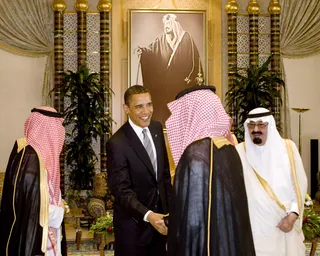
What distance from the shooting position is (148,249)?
368 centimetres

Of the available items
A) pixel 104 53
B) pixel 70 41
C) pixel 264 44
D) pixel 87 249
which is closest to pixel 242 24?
pixel 264 44

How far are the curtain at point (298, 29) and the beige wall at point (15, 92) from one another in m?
4.16

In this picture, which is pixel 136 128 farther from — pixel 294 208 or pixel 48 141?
pixel 294 208

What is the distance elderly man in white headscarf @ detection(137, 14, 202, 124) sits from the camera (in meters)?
9.78

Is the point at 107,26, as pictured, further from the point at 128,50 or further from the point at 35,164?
the point at 35,164

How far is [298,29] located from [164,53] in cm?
→ 236

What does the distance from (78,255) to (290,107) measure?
4964 millimetres

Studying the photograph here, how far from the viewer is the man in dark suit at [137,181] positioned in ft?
11.9

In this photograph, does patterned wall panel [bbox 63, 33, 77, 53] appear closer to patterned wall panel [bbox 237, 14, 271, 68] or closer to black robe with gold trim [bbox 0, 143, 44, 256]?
patterned wall panel [bbox 237, 14, 271, 68]

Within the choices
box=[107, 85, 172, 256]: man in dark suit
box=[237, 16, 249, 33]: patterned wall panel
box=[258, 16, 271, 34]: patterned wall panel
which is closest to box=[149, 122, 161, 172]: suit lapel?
box=[107, 85, 172, 256]: man in dark suit

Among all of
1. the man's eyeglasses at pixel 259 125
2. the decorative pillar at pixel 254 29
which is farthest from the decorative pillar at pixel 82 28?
the man's eyeglasses at pixel 259 125

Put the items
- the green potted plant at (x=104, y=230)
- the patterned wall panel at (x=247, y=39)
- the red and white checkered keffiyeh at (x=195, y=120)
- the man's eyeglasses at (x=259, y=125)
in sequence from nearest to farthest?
1. the red and white checkered keffiyeh at (x=195, y=120)
2. the man's eyeglasses at (x=259, y=125)
3. the green potted plant at (x=104, y=230)
4. the patterned wall panel at (x=247, y=39)

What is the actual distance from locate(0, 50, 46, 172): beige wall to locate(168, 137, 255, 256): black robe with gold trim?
7.18 m

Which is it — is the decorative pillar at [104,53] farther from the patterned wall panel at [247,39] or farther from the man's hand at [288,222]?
the man's hand at [288,222]
